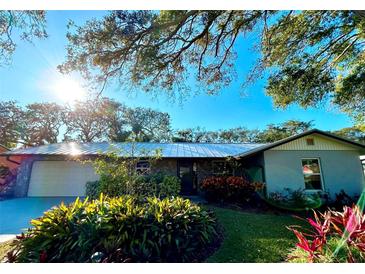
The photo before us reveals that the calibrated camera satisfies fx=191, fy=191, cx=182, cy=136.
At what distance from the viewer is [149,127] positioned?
21.9m

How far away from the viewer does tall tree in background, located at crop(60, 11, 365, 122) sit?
3.79 metres

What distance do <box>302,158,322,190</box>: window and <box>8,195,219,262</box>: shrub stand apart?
646 cm

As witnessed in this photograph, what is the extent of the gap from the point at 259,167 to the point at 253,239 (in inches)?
198

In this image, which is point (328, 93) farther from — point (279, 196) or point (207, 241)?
point (207, 241)

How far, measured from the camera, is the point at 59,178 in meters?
10.0

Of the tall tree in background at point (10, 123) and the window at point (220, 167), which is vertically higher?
the tall tree in background at point (10, 123)

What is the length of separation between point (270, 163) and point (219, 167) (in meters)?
3.08

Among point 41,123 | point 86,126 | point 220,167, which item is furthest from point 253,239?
point 41,123

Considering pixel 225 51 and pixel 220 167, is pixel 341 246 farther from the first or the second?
pixel 220 167

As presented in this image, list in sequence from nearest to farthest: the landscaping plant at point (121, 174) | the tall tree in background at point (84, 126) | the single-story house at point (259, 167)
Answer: the landscaping plant at point (121, 174), the single-story house at point (259, 167), the tall tree in background at point (84, 126)

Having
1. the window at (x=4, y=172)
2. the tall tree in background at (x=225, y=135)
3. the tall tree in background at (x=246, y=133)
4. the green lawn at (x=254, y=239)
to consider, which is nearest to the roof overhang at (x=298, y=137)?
the green lawn at (x=254, y=239)

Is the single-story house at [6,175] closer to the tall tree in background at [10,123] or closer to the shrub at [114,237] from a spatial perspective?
the tall tree in background at [10,123]

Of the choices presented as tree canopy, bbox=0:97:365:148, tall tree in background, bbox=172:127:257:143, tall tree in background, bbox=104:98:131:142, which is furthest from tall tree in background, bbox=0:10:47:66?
tall tree in background, bbox=172:127:257:143

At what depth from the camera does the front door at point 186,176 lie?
10.5 meters
